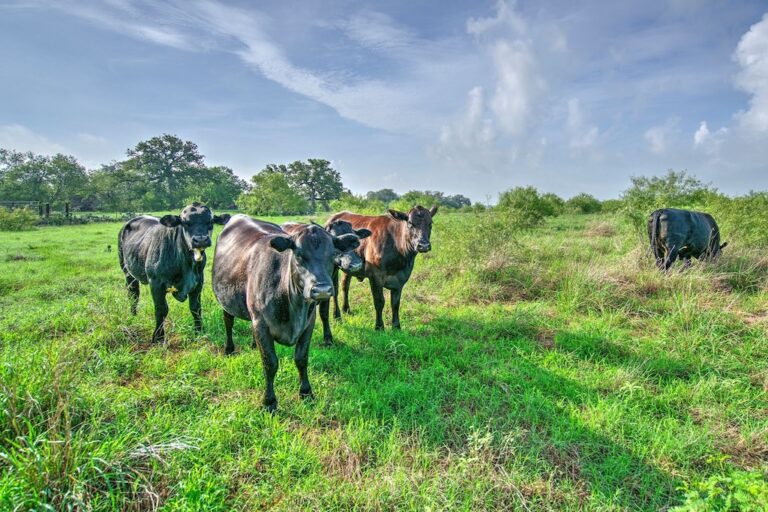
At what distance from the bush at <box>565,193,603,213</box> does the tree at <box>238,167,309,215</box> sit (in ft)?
124

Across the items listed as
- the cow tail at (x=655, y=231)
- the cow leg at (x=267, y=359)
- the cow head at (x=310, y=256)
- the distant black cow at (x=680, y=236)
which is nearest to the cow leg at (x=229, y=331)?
the cow leg at (x=267, y=359)

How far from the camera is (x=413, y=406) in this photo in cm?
364

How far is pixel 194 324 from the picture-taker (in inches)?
215

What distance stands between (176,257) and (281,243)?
2981mm

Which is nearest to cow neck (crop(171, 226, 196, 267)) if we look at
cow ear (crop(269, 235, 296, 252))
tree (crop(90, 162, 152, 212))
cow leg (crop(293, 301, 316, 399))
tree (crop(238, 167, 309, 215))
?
cow leg (crop(293, 301, 316, 399))

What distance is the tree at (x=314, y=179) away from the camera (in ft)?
245

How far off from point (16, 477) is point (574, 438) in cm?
411

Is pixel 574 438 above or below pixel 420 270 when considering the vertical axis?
below

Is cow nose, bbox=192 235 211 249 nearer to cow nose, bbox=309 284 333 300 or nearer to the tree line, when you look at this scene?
cow nose, bbox=309 284 333 300

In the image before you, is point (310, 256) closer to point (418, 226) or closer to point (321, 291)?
point (321, 291)

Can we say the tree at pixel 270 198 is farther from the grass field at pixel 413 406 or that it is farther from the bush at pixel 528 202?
the grass field at pixel 413 406

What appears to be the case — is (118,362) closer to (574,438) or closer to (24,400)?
(24,400)

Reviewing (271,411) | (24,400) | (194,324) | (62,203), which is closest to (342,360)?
(271,411)

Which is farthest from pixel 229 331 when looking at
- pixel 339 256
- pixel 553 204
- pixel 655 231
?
pixel 553 204
